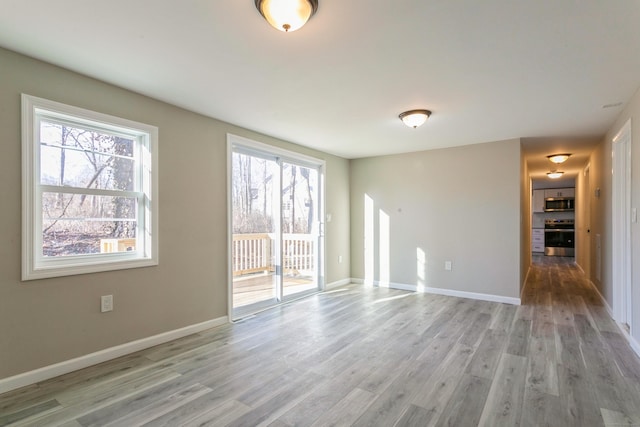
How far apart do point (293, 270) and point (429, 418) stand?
10.8 ft

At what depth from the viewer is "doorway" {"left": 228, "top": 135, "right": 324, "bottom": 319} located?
412 cm

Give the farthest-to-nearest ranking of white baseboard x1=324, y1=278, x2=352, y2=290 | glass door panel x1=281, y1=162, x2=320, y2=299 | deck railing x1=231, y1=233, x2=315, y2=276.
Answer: white baseboard x1=324, y1=278, x2=352, y2=290 < glass door panel x1=281, y1=162, x2=320, y2=299 < deck railing x1=231, y1=233, x2=315, y2=276

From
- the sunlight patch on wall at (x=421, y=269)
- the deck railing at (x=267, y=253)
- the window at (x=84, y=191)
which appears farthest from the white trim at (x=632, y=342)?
the window at (x=84, y=191)

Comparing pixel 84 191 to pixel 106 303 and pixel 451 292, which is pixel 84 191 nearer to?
pixel 106 303

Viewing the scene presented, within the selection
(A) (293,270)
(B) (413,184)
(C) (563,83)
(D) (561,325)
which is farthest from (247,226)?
(D) (561,325)

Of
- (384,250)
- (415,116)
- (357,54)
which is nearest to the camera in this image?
(357,54)

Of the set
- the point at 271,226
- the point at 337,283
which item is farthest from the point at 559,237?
the point at 271,226

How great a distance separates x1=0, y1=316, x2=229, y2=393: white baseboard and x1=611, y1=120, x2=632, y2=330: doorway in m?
4.44

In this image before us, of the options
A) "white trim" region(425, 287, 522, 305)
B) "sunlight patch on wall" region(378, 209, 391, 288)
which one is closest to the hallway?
"white trim" region(425, 287, 522, 305)

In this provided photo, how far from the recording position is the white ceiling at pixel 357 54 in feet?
6.02

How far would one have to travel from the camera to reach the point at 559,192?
10711 mm

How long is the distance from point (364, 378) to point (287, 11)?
247 cm

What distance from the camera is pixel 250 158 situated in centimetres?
431

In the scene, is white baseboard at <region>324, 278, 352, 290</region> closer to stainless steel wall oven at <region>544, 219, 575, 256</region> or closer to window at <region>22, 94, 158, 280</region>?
window at <region>22, 94, 158, 280</region>
